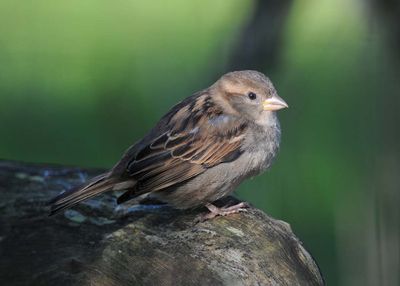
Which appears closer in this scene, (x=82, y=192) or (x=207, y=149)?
(x=82, y=192)

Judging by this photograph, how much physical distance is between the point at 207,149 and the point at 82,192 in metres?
0.76

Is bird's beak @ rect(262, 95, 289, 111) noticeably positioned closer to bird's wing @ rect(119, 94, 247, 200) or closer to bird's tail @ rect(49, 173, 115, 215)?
bird's wing @ rect(119, 94, 247, 200)

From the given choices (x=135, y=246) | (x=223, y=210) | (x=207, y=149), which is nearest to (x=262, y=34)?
(x=207, y=149)

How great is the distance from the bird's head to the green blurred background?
24.0 inches

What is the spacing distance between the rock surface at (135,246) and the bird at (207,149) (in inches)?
4.4

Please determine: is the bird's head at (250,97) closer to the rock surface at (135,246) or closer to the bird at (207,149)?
the bird at (207,149)

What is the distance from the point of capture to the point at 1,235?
3.73m

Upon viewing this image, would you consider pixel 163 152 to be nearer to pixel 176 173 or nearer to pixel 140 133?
pixel 176 173

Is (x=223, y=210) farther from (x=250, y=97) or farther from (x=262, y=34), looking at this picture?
(x=262, y=34)

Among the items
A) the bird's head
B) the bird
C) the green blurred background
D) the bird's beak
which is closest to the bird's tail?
the bird

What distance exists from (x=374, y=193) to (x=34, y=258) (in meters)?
2.40

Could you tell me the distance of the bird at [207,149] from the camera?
449 centimetres

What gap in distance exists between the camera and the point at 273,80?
22.0 ft

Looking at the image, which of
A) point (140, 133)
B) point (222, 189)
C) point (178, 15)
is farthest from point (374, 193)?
point (178, 15)
